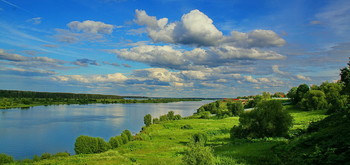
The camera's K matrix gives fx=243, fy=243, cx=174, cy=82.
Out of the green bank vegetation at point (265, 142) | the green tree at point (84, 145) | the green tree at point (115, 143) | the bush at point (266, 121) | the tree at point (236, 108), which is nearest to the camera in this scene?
the green bank vegetation at point (265, 142)

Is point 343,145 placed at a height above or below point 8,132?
Result: above

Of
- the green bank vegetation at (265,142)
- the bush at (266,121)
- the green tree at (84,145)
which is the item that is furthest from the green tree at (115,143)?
the bush at (266,121)

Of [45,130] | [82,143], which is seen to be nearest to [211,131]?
[82,143]

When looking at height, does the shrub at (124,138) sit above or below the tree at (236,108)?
below

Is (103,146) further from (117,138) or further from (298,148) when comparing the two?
(298,148)

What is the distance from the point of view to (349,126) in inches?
1049

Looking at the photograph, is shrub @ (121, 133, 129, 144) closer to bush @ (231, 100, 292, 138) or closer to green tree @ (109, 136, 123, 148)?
green tree @ (109, 136, 123, 148)

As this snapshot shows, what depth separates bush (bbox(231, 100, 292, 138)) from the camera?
4681 cm

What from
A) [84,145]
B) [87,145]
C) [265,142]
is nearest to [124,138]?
[87,145]

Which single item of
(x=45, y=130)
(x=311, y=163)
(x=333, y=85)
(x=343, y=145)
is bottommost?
(x=45, y=130)

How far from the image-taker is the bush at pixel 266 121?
154ft

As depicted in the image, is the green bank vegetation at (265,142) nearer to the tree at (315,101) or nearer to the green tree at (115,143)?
the tree at (315,101)

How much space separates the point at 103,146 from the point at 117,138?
4912 millimetres

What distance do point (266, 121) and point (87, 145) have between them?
1560 inches
